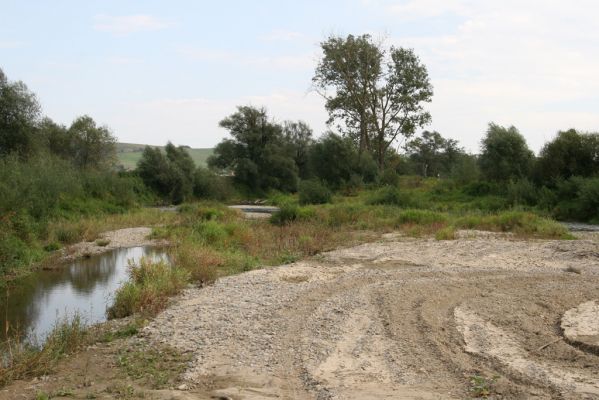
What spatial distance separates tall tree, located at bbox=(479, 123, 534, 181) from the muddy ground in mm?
23746

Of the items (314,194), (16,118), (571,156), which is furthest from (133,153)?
(571,156)

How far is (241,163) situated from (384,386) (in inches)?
2430

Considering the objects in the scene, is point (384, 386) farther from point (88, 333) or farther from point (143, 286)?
point (143, 286)

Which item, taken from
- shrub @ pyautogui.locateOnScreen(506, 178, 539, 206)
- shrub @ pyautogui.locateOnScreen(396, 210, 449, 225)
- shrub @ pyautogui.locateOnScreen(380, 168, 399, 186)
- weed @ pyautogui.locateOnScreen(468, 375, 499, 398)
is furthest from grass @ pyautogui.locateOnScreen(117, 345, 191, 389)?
→ shrub @ pyautogui.locateOnScreen(380, 168, 399, 186)

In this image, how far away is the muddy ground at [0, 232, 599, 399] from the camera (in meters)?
8.19

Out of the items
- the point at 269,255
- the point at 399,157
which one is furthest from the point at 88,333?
the point at 399,157

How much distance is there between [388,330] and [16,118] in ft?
135

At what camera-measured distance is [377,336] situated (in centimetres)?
1077

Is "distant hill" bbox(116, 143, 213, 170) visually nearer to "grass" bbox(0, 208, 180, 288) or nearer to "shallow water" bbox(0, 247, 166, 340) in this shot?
"grass" bbox(0, 208, 180, 288)

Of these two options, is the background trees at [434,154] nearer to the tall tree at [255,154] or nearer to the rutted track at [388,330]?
the tall tree at [255,154]

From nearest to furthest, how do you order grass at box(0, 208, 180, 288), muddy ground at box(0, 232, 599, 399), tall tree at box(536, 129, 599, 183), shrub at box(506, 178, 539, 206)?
1. muddy ground at box(0, 232, 599, 399)
2. grass at box(0, 208, 180, 288)
3. tall tree at box(536, 129, 599, 183)
4. shrub at box(506, 178, 539, 206)

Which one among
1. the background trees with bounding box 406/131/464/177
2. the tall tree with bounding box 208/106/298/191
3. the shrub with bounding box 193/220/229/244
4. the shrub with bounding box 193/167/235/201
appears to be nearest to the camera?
the shrub with bounding box 193/220/229/244

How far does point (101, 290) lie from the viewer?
19.3m

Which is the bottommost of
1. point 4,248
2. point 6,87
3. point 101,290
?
point 101,290
